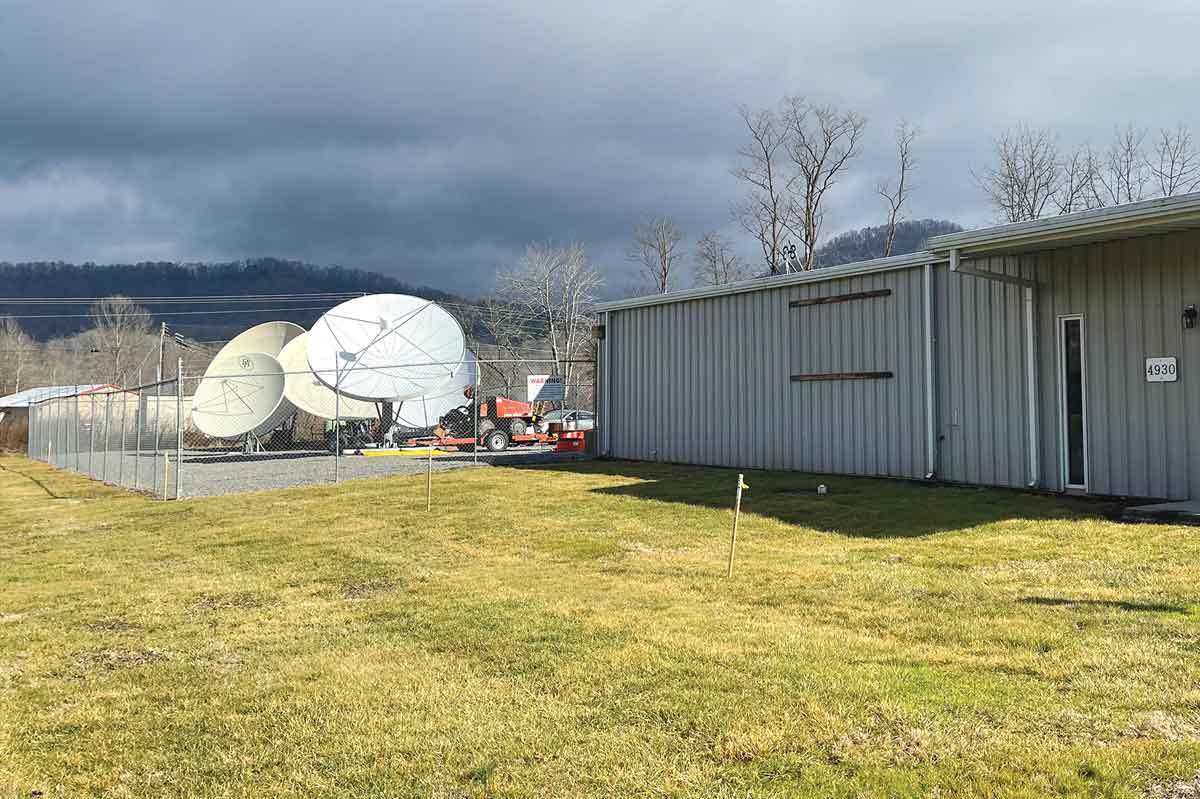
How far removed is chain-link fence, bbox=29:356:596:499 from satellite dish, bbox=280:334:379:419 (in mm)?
48

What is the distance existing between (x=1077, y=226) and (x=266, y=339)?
2625 centimetres

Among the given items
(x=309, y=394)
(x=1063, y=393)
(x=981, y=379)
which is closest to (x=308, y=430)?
(x=309, y=394)

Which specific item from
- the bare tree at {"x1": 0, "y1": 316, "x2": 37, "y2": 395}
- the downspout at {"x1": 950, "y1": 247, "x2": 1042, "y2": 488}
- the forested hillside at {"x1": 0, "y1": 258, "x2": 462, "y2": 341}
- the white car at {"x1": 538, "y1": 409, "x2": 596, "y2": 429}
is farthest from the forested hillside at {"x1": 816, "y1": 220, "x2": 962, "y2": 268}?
the forested hillside at {"x1": 0, "y1": 258, "x2": 462, "y2": 341}

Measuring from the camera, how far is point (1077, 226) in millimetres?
10289

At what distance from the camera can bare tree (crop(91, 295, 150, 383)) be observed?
74.3m

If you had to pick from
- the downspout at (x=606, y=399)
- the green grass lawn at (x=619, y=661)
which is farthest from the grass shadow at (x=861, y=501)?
the downspout at (x=606, y=399)

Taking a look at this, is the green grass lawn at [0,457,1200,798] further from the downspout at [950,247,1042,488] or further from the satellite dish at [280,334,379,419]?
the satellite dish at [280,334,379,419]

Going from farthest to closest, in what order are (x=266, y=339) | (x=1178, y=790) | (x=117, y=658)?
1. (x=266, y=339)
2. (x=117, y=658)
3. (x=1178, y=790)

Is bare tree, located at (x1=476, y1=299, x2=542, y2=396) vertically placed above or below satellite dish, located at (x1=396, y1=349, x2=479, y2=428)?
above

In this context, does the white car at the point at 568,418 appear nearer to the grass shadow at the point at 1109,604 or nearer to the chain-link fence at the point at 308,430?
the chain-link fence at the point at 308,430

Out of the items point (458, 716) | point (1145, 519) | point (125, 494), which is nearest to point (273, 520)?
point (125, 494)

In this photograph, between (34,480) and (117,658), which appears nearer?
(117,658)

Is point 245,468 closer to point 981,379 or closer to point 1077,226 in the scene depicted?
point 981,379

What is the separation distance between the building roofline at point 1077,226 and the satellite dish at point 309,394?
1905cm
